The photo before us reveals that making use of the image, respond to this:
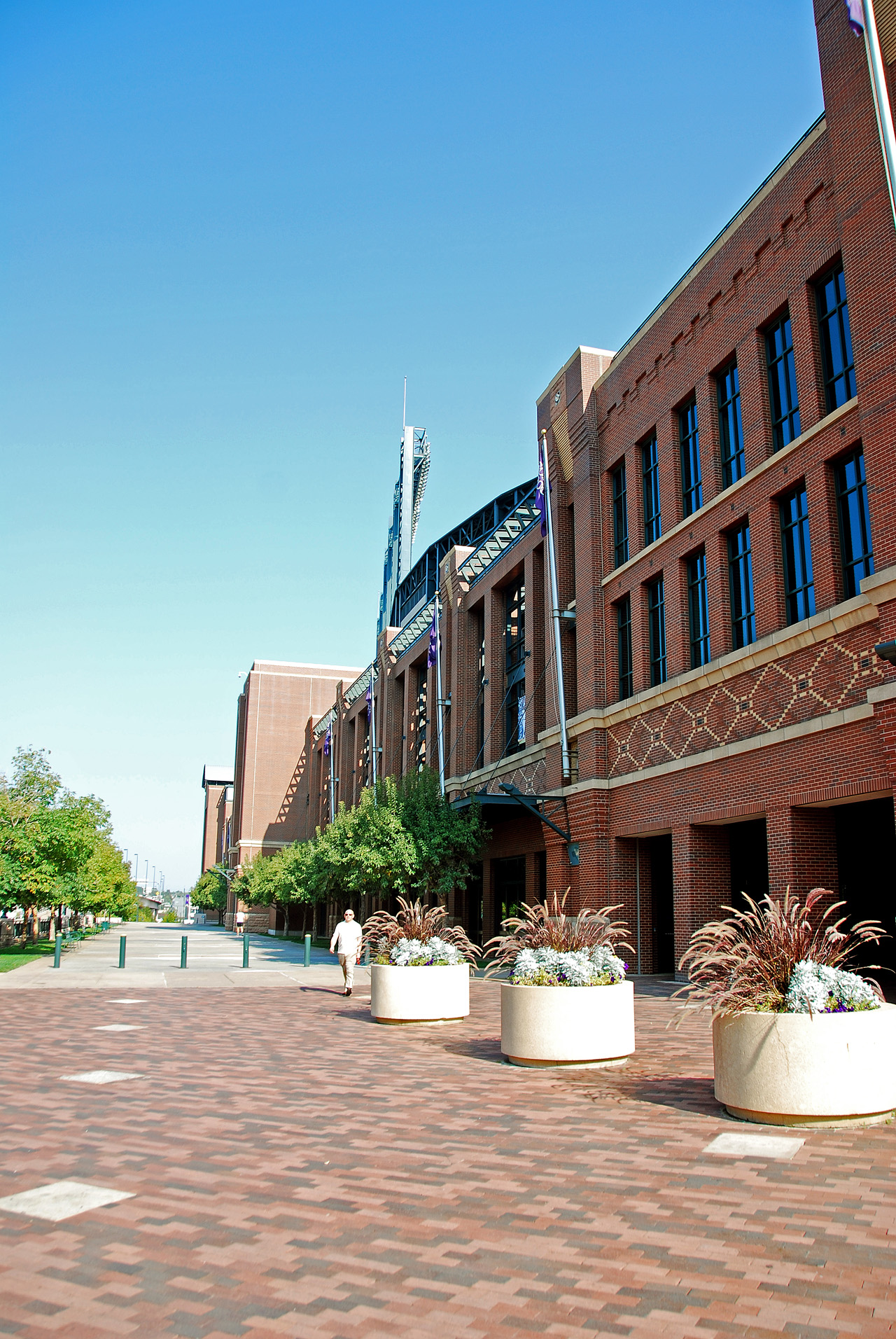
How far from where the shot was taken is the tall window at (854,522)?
17.2 m

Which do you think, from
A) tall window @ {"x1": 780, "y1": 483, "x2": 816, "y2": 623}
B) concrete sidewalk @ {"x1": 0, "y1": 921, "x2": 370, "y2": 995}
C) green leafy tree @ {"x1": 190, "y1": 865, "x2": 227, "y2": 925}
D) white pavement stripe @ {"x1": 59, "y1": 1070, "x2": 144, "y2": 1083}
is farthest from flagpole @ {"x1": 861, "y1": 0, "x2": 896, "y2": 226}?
green leafy tree @ {"x1": 190, "y1": 865, "x2": 227, "y2": 925}

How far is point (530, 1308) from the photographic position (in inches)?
173

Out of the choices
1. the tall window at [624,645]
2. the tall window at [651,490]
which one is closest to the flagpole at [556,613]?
the tall window at [624,645]

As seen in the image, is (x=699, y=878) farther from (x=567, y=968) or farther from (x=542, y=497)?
(x=542, y=497)

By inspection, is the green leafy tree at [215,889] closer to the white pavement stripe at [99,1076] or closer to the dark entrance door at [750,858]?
the dark entrance door at [750,858]

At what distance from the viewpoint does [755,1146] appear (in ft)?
23.4

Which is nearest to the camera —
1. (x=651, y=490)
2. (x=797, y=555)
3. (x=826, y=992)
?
(x=826, y=992)

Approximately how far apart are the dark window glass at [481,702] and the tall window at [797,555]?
57.2 ft

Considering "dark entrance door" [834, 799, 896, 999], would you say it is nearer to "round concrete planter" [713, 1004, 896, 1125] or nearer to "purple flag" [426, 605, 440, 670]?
"round concrete planter" [713, 1004, 896, 1125]

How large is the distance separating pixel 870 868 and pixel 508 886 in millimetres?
13883

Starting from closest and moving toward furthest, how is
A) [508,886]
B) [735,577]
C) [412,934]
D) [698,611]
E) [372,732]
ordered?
[412,934]
[735,577]
[698,611]
[508,886]
[372,732]

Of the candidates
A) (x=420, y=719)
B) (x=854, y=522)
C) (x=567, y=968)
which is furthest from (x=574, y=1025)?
(x=420, y=719)

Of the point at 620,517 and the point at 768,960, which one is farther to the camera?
the point at 620,517

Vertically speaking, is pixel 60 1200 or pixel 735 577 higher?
pixel 735 577
